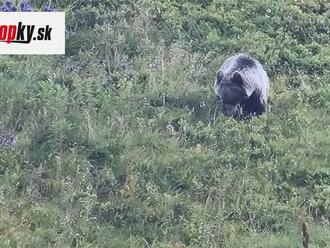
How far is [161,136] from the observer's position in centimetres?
771

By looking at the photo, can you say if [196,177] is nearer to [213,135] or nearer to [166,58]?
[213,135]

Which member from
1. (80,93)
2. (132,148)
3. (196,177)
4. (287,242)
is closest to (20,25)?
(80,93)

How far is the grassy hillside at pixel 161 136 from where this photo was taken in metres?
6.45

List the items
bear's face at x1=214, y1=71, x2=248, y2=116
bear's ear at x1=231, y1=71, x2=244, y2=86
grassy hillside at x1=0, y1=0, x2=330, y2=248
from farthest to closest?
bear's ear at x1=231, y1=71, x2=244, y2=86, bear's face at x1=214, y1=71, x2=248, y2=116, grassy hillside at x1=0, y1=0, x2=330, y2=248

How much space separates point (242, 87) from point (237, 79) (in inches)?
4.1

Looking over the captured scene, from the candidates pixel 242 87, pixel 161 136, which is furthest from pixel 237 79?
pixel 161 136

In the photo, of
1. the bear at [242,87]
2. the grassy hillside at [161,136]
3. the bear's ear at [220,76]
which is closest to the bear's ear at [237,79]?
the bear at [242,87]

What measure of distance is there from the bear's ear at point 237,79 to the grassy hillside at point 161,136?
301mm

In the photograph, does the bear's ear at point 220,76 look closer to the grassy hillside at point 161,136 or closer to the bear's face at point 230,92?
the bear's face at point 230,92

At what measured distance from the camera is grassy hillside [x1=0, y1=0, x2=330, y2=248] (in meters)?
6.45

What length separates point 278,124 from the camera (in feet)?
26.9

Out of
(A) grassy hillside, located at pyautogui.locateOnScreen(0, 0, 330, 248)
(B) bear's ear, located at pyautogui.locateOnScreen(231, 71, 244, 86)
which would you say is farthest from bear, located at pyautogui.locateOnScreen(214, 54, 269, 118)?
(A) grassy hillside, located at pyautogui.locateOnScreen(0, 0, 330, 248)

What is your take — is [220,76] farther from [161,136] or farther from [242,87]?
[161,136]

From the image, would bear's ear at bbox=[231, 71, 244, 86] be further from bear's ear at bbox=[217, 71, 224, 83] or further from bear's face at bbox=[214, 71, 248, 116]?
bear's ear at bbox=[217, 71, 224, 83]
